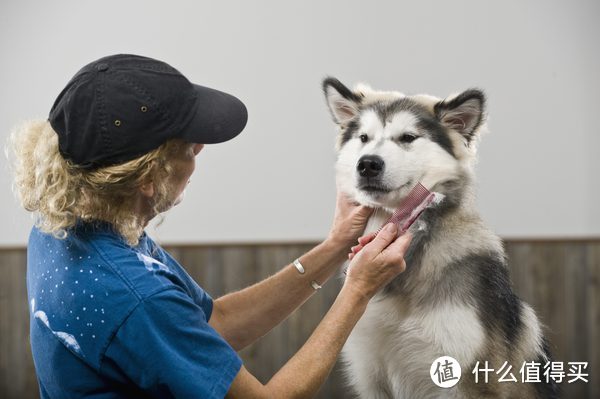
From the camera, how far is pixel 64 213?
1.51 meters

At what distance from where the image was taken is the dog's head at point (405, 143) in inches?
72.1

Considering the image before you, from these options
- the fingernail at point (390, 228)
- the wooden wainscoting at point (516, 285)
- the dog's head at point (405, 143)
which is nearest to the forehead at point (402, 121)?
the dog's head at point (405, 143)

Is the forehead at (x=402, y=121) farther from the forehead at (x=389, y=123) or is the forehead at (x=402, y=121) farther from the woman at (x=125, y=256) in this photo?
the woman at (x=125, y=256)

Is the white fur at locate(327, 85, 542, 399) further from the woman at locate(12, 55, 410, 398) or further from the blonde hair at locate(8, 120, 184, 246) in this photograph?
the blonde hair at locate(8, 120, 184, 246)

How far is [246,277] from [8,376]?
1.74 metres

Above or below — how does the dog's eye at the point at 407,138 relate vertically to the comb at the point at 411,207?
above

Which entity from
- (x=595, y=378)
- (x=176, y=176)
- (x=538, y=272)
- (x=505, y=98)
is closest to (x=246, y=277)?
(x=538, y=272)

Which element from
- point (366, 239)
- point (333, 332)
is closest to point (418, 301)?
point (366, 239)

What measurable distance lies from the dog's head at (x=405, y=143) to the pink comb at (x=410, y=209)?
0.8 inches

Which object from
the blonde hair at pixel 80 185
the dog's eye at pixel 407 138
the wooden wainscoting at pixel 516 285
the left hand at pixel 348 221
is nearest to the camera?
the blonde hair at pixel 80 185

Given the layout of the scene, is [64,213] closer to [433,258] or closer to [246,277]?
[433,258]

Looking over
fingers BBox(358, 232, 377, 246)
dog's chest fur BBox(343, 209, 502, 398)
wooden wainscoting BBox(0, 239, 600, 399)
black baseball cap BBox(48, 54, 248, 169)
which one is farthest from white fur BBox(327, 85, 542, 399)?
wooden wainscoting BBox(0, 239, 600, 399)

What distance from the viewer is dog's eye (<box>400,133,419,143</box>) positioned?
1.91 meters

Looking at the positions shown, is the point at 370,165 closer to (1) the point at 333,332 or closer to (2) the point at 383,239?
(2) the point at 383,239
